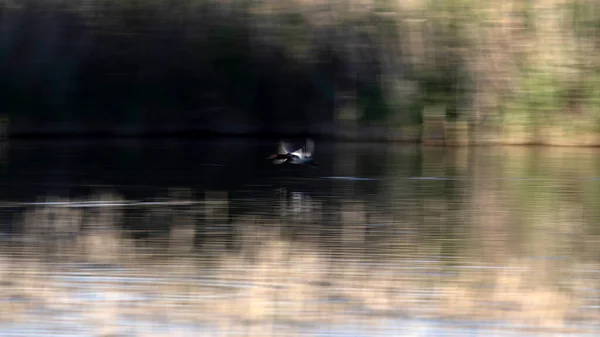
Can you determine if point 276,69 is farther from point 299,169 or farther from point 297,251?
point 297,251

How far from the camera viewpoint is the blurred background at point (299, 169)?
797cm

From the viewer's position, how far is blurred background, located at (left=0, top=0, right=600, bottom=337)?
7969mm

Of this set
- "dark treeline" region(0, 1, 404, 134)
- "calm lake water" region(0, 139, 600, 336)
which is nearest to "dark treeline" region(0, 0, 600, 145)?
"dark treeline" region(0, 1, 404, 134)

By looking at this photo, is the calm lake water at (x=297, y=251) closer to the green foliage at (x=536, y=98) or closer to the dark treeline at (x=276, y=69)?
the green foliage at (x=536, y=98)

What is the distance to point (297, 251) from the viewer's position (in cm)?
1003

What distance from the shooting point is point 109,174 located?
17.5m

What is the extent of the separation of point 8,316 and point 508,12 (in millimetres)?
19247

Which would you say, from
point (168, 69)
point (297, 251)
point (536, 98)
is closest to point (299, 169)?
point (536, 98)

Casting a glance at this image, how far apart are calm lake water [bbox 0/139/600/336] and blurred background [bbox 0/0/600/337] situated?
33mm

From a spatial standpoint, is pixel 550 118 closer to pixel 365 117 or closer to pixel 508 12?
pixel 508 12

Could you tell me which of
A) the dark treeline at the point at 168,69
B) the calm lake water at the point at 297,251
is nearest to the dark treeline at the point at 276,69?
the dark treeline at the point at 168,69

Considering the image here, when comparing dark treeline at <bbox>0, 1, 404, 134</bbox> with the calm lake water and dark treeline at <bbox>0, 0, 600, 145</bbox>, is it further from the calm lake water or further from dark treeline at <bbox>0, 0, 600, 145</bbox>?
the calm lake water

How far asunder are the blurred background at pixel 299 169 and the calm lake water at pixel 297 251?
0.03 metres

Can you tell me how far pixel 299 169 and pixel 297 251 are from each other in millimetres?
8915
